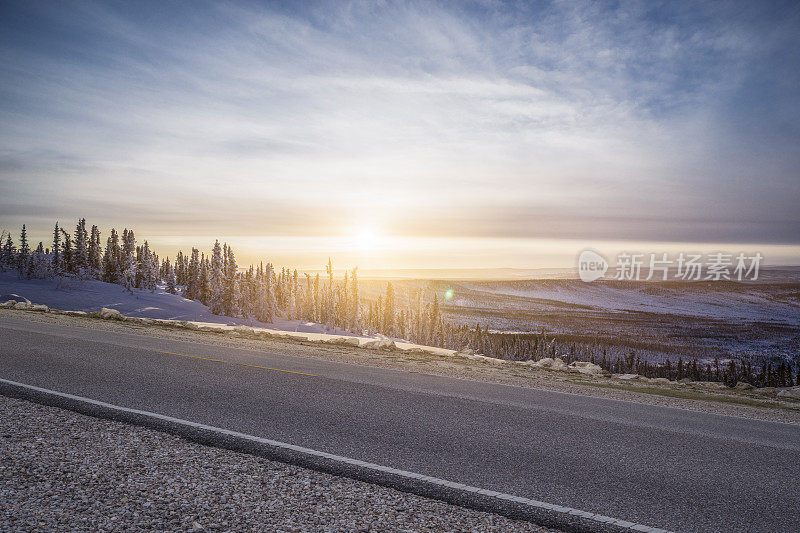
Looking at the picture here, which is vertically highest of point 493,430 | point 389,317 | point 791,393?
point 493,430

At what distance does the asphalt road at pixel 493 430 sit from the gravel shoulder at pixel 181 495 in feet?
3.15

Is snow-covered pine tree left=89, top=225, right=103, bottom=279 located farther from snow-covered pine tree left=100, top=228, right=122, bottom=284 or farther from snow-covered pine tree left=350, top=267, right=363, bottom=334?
snow-covered pine tree left=350, top=267, right=363, bottom=334

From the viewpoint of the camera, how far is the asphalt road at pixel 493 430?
5.96m

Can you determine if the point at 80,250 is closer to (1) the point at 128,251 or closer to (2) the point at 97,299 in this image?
(1) the point at 128,251

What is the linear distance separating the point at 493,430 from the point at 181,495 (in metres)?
5.01

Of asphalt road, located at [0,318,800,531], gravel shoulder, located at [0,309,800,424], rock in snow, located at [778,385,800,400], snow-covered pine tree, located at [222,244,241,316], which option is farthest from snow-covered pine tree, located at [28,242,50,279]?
rock in snow, located at [778,385,800,400]

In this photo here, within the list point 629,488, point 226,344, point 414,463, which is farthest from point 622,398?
point 226,344

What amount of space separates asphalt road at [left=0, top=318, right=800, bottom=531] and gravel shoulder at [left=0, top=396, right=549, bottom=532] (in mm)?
959

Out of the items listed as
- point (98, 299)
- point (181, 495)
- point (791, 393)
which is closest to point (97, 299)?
point (98, 299)

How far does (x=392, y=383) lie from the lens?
12031 millimetres

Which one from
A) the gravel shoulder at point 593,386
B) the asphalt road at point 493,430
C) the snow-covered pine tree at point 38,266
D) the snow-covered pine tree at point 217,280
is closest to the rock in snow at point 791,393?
the gravel shoulder at point 593,386

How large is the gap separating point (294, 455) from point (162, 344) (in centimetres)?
1277

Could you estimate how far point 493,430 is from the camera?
824cm

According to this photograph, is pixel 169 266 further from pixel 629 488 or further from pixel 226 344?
pixel 629 488
